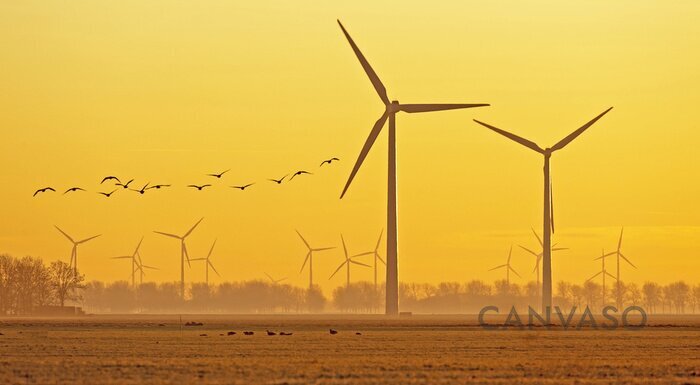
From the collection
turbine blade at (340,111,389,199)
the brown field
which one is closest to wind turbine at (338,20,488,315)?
turbine blade at (340,111,389,199)

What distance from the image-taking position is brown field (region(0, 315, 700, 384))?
183 ft

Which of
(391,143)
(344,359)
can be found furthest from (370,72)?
(344,359)

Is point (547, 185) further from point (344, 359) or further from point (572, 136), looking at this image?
point (344, 359)

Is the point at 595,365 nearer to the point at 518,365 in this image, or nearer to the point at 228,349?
the point at 518,365

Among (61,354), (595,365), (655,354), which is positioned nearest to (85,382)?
(61,354)

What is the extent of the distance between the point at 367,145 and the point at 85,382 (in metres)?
85.1

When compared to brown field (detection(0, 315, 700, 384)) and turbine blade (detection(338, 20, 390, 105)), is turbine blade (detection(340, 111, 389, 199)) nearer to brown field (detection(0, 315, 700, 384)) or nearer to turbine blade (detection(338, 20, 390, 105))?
turbine blade (detection(338, 20, 390, 105))

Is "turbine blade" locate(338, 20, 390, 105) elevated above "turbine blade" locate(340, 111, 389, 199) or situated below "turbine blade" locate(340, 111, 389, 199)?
above

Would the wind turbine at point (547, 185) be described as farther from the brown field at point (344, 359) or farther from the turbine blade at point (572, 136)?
the brown field at point (344, 359)

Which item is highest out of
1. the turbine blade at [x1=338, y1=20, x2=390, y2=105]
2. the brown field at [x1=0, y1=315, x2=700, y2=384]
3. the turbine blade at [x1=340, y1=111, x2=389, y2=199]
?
the turbine blade at [x1=338, y1=20, x2=390, y2=105]

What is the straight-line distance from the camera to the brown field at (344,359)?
5581 centimetres

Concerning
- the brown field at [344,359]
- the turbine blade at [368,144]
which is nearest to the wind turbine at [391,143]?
the turbine blade at [368,144]

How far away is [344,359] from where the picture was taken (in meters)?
68.8

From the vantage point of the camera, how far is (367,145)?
5359 inches
